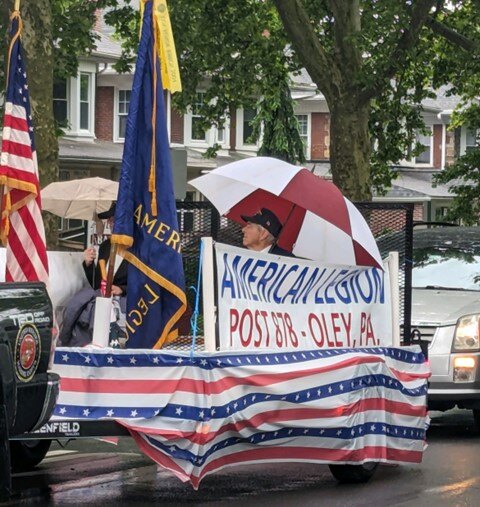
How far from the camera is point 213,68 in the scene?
29734 mm

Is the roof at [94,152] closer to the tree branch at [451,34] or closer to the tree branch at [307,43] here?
the tree branch at [451,34]

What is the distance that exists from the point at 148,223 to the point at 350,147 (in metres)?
16.1

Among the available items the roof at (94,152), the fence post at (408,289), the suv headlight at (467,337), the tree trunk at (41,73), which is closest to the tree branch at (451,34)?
the tree trunk at (41,73)

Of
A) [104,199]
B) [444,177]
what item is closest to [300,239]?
[104,199]

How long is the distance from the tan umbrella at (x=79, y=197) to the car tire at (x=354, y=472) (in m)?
5.67

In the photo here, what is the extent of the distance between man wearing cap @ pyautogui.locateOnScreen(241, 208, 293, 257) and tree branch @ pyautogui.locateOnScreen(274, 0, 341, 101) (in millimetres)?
15498

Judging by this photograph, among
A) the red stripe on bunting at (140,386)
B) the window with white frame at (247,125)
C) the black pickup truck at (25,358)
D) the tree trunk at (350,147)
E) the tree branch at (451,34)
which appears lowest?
the red stripe on bunting at (140,386)

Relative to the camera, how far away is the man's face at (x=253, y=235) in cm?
1020

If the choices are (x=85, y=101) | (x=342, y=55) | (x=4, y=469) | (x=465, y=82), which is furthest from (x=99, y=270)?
(x=85, y=101)

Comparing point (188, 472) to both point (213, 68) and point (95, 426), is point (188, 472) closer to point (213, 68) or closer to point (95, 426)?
point (95, 426)

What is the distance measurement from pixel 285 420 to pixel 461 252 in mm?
5607

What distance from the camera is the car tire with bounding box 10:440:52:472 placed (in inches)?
418

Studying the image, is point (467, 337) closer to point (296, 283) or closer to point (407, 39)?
point (296, 283)

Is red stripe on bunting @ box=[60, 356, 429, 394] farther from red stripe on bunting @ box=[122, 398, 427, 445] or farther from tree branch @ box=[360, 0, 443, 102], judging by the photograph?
tree branch @ box=[360, 0, 443, 102]
